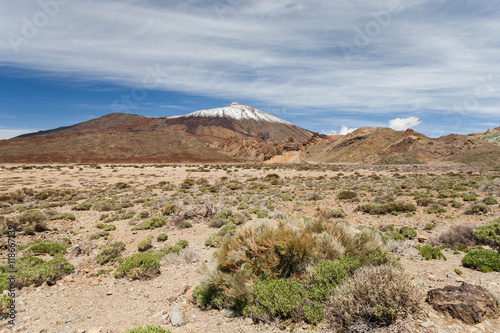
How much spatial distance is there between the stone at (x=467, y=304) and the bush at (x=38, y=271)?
345 inches

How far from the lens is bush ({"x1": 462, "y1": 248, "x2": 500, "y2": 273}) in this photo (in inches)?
199

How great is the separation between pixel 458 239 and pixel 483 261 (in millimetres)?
2489

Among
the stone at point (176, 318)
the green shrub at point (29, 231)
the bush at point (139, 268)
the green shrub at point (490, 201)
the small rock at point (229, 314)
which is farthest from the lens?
the green shrub at point (490, 201)

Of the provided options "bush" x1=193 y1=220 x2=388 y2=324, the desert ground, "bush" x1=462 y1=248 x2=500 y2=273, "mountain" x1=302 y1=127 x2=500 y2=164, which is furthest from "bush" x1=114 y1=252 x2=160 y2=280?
"mountain" x1=302 y1=127 x2=500 y2=164

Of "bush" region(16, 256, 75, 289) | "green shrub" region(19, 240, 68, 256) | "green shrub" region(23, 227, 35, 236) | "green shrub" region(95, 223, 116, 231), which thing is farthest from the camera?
"green shrub" region(95, 223, 116, 231)

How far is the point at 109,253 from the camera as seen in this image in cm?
809

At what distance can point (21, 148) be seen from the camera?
77000mm

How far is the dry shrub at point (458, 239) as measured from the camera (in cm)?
709

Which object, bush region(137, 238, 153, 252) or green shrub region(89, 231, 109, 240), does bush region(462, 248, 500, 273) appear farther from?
green shrub region(89, 231, 109, 240)

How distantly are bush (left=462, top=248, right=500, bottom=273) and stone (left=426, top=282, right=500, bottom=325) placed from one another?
7.05ft

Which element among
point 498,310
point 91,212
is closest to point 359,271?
point 498,310

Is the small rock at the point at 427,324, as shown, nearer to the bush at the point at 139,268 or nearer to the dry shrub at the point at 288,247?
the dry shrub at the point at 288,247

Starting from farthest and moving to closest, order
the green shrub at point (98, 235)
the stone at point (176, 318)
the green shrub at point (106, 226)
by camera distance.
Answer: the green shrub at point (106, 226)
the green shrub at point (98, 235)
the stone at point (176, 318)

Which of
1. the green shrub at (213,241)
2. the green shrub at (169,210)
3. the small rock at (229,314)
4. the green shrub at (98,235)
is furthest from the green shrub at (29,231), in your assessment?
the small rock at (229,314)
